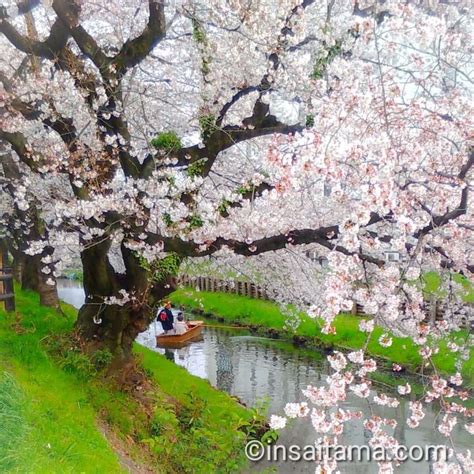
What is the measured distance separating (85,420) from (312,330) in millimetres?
13959

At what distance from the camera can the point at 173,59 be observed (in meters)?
9.76

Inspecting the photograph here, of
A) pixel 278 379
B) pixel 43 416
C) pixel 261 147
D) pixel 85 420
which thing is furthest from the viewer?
pixel 278 379

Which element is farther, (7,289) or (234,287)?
(234,287)

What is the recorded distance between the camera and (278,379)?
591 inches

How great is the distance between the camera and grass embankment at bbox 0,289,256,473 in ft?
16.4

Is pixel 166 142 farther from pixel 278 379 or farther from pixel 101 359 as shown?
pixel 278 379

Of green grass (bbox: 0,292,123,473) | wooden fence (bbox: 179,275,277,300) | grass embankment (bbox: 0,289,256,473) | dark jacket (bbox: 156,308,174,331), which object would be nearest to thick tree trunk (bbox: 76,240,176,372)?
grass embankment (bbox: 0,289,256,473)

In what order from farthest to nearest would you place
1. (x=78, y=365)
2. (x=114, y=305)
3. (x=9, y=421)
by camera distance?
1. (x=114, y=305)
2. (x=78, y=365)
3. (x=9, y=421)

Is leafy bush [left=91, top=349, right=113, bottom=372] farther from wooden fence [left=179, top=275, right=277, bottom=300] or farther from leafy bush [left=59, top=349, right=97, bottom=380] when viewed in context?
wooden fence [left=179, top=275, right=277, bottom=300]

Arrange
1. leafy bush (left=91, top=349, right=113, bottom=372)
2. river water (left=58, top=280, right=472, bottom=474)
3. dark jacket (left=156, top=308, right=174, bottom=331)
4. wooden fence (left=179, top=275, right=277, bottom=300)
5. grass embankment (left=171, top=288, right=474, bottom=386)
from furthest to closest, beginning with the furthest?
wooden fence (left=179, top=275, right=277, bottom=300) < dark jacket (left=156, top=308, right=174, bottom=331) < grass embankment (left=171, top=288, right=474, bottom=386) < river water (left=58, top=280, right=472, bottom=474) < leafy bush (left=91, top=349, right=113, bottom=372)

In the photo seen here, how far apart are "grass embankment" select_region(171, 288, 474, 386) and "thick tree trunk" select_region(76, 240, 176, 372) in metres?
5.35

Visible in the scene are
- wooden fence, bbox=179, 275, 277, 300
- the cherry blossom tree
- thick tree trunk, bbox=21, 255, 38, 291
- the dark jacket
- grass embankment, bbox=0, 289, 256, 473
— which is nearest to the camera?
the cherry blossom tree

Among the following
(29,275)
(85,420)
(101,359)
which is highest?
(29,275)

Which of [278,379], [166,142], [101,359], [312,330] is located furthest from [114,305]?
[312,330]
